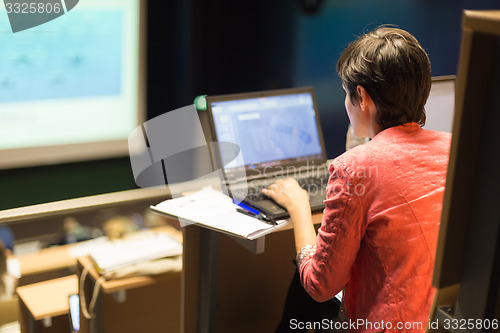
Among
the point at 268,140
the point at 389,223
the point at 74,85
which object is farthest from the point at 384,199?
the point at 74,85

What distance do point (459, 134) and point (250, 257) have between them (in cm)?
161

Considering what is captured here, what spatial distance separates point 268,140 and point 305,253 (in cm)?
70

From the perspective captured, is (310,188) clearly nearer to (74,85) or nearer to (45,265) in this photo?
(45,265)

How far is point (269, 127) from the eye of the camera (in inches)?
77.4

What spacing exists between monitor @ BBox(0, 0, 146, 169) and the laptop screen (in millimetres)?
2386

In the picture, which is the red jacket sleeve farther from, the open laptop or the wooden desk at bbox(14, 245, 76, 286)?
the wooden desk at bbox(14, 245, 76, 286)

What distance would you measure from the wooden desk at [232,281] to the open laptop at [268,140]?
A: 19 centimetres

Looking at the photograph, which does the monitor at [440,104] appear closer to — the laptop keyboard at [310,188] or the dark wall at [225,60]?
the laptop keyboard at [310,188]

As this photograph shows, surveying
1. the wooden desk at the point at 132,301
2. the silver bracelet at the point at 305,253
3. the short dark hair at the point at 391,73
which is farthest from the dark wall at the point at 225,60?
the silver bracelet at the point at 305,253

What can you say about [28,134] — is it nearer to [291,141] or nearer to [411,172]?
[291,141]

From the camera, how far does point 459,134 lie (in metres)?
0.63

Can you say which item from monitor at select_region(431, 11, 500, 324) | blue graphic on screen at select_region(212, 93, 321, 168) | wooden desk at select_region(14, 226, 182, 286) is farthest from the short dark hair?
wooden desk at select_region(14, 226, 182, 286)

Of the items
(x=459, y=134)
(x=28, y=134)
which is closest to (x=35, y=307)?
(x=459, y=134)

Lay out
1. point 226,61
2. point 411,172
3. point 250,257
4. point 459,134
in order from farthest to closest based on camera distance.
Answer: point 226,61 < point 250,257 < point 411,172 < point 459,134
